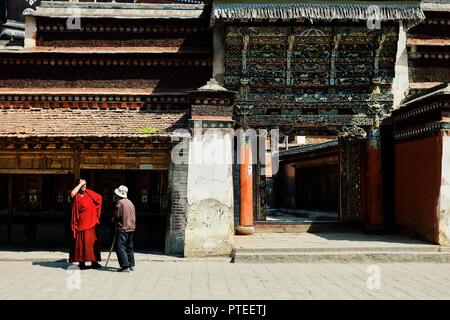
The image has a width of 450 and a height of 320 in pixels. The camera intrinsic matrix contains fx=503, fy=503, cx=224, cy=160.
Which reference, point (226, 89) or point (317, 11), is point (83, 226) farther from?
point (317, 11)

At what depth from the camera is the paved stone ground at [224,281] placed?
722cm

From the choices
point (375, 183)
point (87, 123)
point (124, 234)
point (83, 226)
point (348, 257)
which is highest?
point (87, 123)

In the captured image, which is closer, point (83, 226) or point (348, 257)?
point (83, 226)

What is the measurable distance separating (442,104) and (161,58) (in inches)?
265

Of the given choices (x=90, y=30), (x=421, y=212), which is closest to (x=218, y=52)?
(x=90, y=30)

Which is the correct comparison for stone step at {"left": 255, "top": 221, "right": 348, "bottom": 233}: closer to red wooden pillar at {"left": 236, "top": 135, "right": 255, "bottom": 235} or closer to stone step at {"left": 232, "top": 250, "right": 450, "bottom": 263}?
red wooden pillar at {"left": 236, "top": 135, "right": 255, "bottom": 235}

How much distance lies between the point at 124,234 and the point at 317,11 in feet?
22.7

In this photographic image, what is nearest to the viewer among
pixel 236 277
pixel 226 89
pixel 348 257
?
pixel 236 277

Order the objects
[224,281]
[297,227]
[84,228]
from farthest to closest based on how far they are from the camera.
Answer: [297,227] → [84,228] → [224,281]

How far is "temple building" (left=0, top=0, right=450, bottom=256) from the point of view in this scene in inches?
464

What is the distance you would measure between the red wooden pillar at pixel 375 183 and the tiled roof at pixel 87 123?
492 cm

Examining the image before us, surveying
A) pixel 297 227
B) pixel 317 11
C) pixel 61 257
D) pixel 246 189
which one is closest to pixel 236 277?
pixel 61 257

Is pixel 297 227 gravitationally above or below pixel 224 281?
above

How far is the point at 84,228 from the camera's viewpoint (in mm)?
9594
